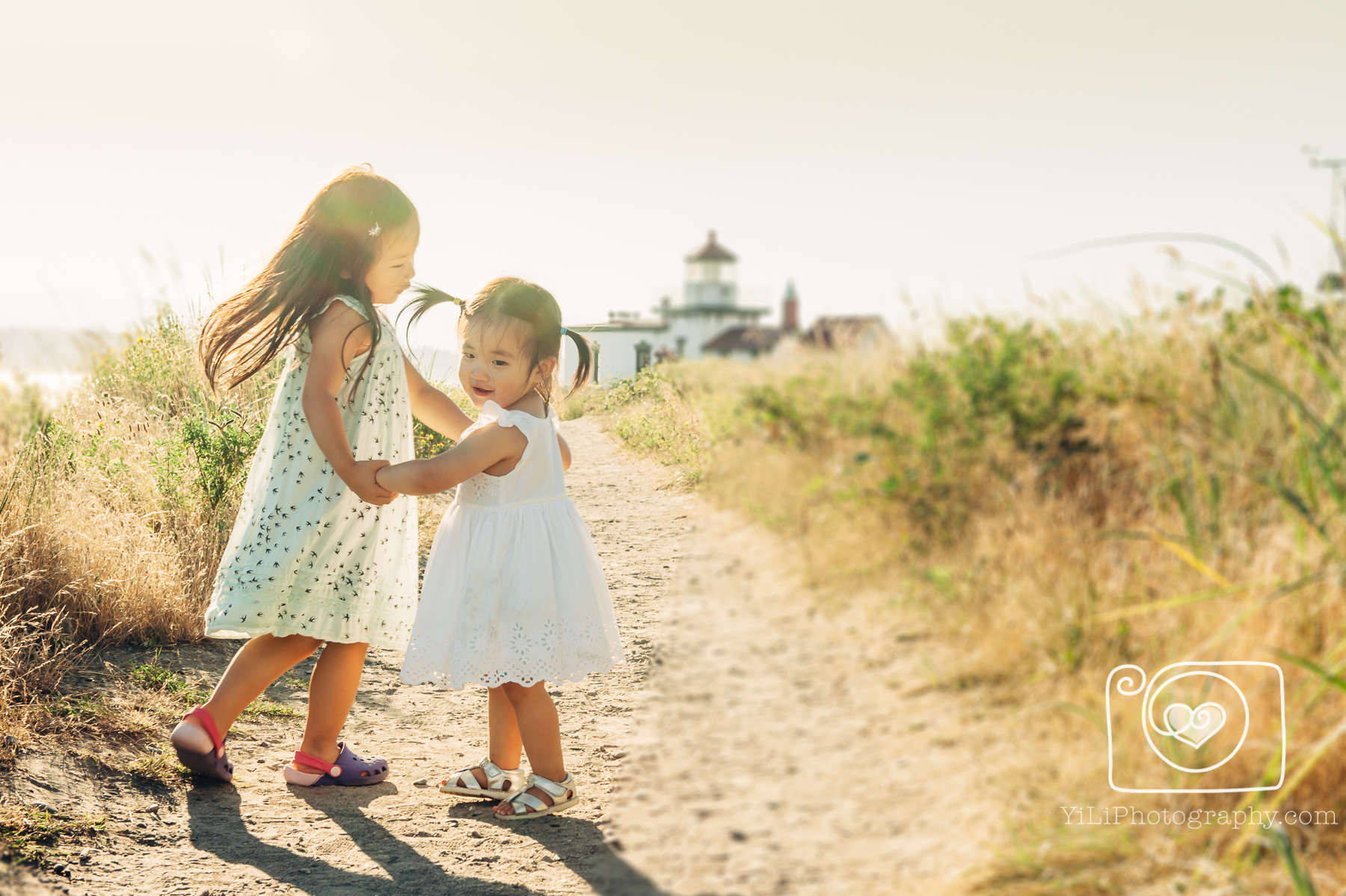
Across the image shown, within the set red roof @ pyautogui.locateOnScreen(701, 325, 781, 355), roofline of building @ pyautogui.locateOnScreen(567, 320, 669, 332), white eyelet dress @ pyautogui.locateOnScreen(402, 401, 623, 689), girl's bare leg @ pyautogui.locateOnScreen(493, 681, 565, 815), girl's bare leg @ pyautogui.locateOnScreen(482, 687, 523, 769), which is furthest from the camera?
girl's bare leg @ pyautogui.locateOnScreen(482, 687, 523, 769)

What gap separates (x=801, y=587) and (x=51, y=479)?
4.29 m

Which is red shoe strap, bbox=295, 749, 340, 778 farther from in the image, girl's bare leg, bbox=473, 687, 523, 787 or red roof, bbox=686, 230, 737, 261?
red roof, bbox=686, 230, 737, 261

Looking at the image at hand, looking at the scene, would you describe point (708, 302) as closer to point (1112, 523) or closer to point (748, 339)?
point (748, 339)

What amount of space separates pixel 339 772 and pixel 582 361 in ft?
5.11

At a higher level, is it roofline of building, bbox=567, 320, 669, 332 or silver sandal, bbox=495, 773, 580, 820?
roofline of building, bbox=567, 320, 669, 332

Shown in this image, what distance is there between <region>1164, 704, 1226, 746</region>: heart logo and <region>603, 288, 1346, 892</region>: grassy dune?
0.04m

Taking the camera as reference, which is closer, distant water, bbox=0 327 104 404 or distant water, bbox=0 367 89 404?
distant water, bbox=0 367 89 404

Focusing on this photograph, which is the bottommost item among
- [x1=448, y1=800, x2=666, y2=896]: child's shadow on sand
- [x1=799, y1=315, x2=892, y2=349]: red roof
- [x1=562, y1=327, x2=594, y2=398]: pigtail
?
[x1=448, y1=800, x2=666, y2=896]: child's shadow on sand

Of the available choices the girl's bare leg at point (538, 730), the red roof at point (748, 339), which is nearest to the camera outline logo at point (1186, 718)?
the red roof at point (748, 339)

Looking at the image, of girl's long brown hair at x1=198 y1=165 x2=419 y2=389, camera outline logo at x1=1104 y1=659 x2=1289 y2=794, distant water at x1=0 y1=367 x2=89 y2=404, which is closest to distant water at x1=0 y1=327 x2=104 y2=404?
distant water at x1=0 y1=367 x2=89 y2=404

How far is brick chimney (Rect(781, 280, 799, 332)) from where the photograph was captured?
4.41ft

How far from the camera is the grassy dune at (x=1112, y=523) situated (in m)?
1.04

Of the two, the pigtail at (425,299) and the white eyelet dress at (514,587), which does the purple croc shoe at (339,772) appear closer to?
the white eyelet dress at (514,587)

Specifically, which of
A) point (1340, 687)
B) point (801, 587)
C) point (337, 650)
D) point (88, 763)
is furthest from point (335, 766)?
point (1340, 687)
